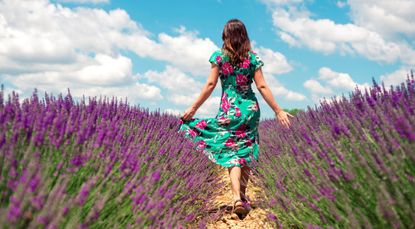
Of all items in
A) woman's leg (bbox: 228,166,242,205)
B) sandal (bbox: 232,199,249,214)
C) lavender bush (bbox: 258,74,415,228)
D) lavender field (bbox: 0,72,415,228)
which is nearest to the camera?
lavender field (bbox: 0,72,415,228)

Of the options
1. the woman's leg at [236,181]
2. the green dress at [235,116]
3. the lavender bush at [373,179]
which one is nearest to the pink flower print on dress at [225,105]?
the green dress at [235,116]

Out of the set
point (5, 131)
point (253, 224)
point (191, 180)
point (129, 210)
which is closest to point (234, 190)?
point (253, 224)

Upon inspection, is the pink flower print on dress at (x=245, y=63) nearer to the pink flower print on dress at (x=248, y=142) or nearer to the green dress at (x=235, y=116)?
the green dress at (x=235, y=116)

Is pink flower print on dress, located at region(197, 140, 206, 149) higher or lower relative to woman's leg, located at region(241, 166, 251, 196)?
higher

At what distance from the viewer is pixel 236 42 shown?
3947 mm

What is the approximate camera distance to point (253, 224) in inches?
150

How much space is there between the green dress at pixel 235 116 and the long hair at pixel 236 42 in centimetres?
5

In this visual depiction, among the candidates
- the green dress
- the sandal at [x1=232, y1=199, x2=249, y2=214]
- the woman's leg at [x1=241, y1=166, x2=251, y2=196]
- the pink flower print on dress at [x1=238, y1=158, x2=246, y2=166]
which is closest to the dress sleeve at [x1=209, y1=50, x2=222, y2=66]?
the green dress

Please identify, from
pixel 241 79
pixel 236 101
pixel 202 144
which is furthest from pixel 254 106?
pixel 202 144

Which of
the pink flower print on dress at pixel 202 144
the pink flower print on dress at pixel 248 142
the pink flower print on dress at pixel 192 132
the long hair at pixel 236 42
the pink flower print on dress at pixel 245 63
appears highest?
the long hair at pixel 236 42

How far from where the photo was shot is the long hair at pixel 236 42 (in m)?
3.94

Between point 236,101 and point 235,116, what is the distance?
137mm

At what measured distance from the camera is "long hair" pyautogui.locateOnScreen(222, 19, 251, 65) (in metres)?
3.94

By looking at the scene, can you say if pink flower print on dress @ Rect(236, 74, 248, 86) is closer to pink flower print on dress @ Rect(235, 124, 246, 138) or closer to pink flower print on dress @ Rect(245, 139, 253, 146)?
pink flower print on dress @ Rect(235, 124, 246, 138)
